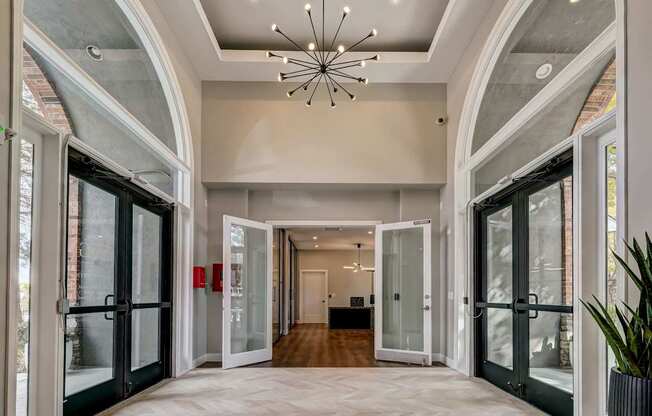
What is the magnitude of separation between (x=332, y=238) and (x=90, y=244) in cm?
1241

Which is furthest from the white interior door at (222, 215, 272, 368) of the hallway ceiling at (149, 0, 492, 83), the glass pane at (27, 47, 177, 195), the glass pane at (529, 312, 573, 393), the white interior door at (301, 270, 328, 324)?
the white interior door at (301, 270, 328, 324)

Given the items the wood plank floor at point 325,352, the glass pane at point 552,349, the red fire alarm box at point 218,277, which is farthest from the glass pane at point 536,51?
the red fire alarm box at point 218,277

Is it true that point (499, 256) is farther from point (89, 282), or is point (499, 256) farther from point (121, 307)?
point (89, 282)

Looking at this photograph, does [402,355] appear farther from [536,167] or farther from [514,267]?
[536,167]

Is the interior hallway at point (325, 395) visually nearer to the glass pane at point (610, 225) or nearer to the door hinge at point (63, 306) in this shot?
the door hinge at point (63, 306)

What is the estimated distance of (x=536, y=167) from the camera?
192 inches

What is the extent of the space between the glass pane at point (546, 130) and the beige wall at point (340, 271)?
15.1 metres

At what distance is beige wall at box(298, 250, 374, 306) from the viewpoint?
21.3 m

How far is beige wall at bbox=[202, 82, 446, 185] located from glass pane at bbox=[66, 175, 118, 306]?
2.91 meters

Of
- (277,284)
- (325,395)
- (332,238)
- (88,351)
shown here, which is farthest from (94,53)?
(332,238)

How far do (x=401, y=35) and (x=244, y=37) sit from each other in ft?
6.35

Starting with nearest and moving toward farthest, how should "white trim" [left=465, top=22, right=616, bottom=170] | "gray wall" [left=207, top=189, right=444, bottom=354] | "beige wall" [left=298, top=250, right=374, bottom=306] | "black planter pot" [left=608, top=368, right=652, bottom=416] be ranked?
"black planter pot" [left=608, top=368, right=652, bottom=416] < "white trim" [left=465, top=22, right=616, bottom=170] < "gray wall" [left=207, top=189, right=444, bottom=354] < "beige wall" [left=298, top=250, right=374, bottom=306]

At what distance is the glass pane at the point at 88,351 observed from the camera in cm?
427

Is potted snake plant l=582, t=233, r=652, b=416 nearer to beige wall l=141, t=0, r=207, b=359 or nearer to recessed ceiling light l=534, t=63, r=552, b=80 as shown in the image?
recessed ceiling light l=534, t=63, r=552, b=80
